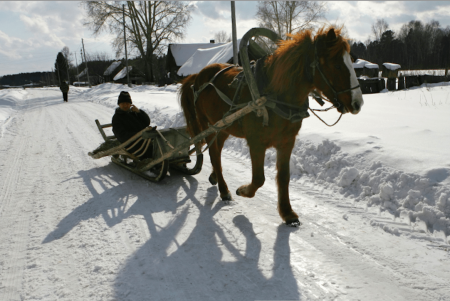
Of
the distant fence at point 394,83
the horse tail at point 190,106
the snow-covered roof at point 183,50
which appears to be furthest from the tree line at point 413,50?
the horse tail at point 190,106

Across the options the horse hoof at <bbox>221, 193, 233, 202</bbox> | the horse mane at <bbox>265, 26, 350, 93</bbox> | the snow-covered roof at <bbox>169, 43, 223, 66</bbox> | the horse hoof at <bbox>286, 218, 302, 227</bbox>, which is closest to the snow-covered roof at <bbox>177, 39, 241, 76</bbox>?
the snow-covered roof at <bbox>169, 43, 223, 66</bbox>

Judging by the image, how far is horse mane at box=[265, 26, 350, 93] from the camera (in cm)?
298

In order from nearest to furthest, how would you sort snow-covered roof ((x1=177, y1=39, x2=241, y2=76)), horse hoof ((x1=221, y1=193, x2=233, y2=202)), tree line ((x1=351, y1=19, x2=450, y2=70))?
horse hoof ((x1=221, y1=193, x2=233, y2=202))
snow-covered roof ((x1=177, y1=39, x2=241, y2=76))
tree line ((x1=351, y1=19, x2=450, y2=70))

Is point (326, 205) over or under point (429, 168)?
under

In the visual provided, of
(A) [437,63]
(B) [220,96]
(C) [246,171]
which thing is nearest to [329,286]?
(B) [220,96]

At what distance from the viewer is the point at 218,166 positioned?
449 cm

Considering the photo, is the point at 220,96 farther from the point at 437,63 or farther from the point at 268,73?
the point at 437,63

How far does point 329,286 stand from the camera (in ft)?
8.11

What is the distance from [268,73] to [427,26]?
7982 cm

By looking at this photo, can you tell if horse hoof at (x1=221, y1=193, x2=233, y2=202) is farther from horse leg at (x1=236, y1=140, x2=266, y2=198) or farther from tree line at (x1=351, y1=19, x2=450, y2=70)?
tree line at (x1=351, y1=19, x2=450, y2=70)

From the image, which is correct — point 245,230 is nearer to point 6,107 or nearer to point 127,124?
point 127,124

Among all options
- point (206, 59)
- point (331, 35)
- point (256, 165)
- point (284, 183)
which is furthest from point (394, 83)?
point (206, 59)

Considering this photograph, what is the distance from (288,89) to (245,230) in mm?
1540

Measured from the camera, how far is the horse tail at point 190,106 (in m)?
4.93
